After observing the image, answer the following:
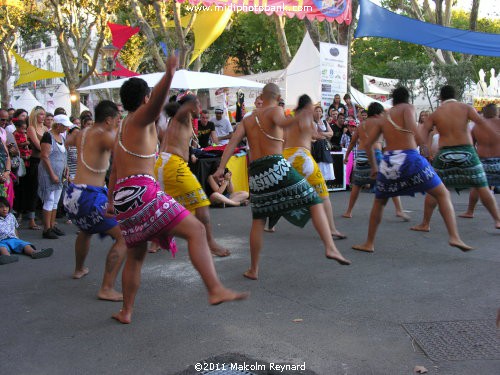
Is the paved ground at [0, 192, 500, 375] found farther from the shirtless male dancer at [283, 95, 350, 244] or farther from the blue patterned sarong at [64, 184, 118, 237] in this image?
the shirtless male dancer at [283, 95, 350, 244]

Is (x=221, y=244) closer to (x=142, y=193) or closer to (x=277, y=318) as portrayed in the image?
(x=277, y=318)

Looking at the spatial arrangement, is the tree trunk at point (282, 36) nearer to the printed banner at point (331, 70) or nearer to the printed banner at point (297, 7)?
the printed banner at point (297, 7)

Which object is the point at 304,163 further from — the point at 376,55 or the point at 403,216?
the point at 376,55

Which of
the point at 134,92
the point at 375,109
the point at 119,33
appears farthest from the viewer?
the point at 119,33

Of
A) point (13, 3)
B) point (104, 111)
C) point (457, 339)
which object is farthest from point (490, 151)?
point (13, 3)

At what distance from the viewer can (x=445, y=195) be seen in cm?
598

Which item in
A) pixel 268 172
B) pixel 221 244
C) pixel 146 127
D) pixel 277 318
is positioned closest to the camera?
pixel 146 127

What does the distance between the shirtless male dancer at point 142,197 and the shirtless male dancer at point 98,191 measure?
0.93 metres

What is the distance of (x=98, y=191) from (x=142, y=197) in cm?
154

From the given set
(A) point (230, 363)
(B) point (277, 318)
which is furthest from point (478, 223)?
(A) point (230, 363)

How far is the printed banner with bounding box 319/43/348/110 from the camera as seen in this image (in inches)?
527

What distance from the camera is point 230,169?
36.5ft

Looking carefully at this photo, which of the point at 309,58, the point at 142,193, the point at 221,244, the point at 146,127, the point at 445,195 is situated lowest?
the point at 221,244

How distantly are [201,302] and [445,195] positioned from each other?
2.94 metres
